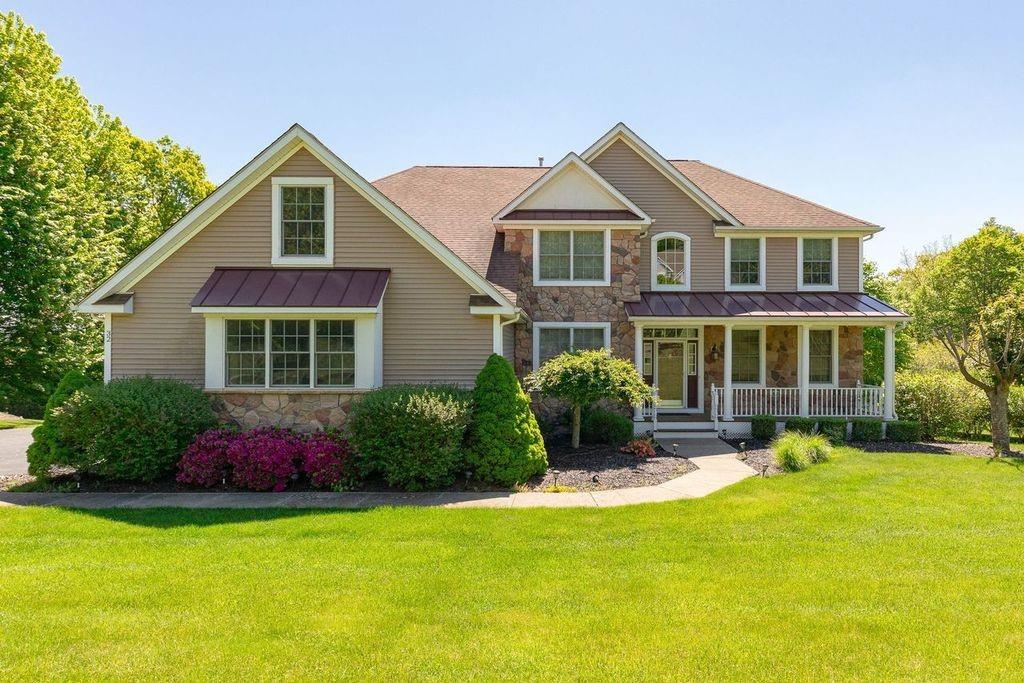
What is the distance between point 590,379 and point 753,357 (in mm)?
7472

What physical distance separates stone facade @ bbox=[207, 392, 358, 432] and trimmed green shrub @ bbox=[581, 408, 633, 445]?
5.90 metres

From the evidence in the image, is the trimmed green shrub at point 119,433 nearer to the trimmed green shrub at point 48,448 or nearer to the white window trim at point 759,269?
the trimmed green shrub at point 48,448

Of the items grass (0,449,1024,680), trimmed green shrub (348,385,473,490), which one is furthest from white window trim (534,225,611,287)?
grass (0,449,1024,680)

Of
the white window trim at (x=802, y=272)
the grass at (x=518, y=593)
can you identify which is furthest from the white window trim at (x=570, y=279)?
the grass at (x=518, y=593)

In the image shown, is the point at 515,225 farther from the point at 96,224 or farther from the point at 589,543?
the point at 96,224

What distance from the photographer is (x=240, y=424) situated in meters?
11.0

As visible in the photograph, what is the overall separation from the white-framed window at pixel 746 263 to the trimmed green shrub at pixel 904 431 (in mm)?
5100

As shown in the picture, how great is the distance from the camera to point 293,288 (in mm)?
11148

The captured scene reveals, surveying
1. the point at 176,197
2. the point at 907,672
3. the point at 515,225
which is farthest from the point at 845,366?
the point at 176,197

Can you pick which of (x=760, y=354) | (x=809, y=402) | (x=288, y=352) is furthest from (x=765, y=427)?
(x=288, y=352)

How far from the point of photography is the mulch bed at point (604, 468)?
10.1 m

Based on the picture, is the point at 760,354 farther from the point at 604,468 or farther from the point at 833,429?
the point at 604,468

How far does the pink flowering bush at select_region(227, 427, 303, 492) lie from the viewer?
381 inches

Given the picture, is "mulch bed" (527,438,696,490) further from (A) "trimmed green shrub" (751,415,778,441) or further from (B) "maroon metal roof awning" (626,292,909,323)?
(B) "maroon metal roof awning" (626,292,909,323)
